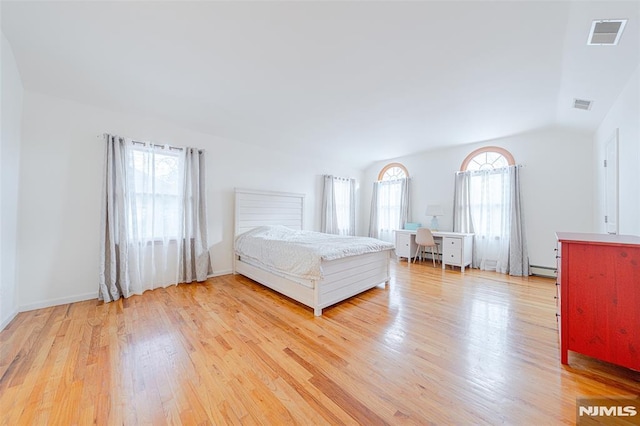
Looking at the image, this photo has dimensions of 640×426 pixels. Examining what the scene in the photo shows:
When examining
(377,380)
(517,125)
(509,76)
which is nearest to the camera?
(377,380)

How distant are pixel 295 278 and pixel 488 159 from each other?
4.55 meters

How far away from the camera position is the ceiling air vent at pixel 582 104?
2.81 meters

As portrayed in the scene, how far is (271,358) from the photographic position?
1753mm

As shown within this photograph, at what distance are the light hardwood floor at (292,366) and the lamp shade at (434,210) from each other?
8.10 feet

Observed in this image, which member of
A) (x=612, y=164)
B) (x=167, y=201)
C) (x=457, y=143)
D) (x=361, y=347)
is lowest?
(x=361, y=347)

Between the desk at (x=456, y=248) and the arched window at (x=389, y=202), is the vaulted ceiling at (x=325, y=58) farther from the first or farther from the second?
the arched window at (x=389, y=202)

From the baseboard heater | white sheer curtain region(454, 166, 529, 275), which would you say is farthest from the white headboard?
the baseboard heater

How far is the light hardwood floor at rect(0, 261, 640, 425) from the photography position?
50.2 inches

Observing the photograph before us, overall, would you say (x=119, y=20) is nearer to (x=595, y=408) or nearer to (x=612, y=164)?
(x=595, y=408)

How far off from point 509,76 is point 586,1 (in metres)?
1.00

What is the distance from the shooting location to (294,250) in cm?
279

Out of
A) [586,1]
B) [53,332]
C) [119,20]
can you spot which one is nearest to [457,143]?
[586,1]

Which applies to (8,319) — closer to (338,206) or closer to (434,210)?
(338,206)

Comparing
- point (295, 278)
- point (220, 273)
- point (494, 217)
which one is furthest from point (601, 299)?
point (220, 273)
